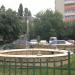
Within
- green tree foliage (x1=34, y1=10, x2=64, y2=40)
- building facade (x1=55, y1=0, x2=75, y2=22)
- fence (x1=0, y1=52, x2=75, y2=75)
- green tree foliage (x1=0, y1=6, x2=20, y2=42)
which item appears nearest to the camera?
fence (x1=0, y1=52, x2=75, y2=75)

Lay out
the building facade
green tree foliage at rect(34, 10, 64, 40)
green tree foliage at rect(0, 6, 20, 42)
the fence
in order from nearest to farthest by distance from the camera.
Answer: the fence
green tree foliage at rect(0, 6, 20, 42)
green tree foliage at rect(34, 10, 64, 40)
the building facade

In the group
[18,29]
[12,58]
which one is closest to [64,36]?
[18,29]

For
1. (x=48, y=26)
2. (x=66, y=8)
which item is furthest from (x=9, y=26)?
(x=66, y=8)

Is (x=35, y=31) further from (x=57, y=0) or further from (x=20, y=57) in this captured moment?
(x=20, y=57)

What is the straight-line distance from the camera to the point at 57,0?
83.5 m

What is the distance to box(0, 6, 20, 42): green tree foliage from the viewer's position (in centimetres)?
4044

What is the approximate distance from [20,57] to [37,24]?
45.6 m

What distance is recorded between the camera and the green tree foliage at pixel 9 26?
40.4m

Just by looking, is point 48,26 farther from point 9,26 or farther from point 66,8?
point 66,8

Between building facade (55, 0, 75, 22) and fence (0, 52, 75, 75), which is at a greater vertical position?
building facade (55, 0, 75, 22)

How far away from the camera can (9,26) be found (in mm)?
40531

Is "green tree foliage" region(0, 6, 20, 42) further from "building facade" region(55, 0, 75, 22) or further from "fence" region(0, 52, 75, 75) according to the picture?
"building facade" region(55, 0, 75, 22)

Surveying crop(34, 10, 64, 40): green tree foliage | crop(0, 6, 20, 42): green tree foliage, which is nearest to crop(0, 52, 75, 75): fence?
crop(0, 6, 20, 42): green tree foliage

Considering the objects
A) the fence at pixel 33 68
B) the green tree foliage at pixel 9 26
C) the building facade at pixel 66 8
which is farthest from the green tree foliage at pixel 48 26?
the fence at pixel 33 68
